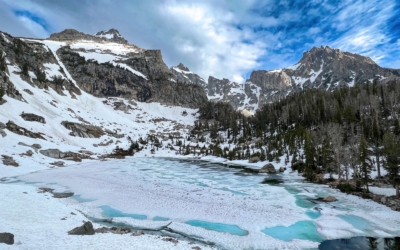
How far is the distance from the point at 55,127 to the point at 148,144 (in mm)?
39440

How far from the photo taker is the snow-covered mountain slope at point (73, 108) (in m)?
52.8

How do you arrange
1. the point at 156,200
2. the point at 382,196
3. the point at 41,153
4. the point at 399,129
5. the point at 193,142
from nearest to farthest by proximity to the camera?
the point at 156,200 < the point at 382,196 < the point at 41,153 < the point at 399,129 < the point at 193,142

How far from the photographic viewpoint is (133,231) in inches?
629

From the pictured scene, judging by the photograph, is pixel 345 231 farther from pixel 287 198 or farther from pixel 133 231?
pixel 133 231

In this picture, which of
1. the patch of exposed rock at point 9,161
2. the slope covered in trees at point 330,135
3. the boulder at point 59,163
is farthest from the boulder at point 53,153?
the slope covered in trees at point 330,135

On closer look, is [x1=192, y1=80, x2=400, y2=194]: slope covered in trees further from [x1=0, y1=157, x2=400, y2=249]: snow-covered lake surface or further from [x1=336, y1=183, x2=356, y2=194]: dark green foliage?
[x1=0, y1=157, x2=400, y2=249]: snow-covered lake surface

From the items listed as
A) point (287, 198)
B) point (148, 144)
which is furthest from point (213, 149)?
point (287, 198)

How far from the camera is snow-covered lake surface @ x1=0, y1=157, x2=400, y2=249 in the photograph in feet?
54.7

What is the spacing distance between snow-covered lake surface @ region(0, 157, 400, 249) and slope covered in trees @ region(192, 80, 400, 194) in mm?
9938

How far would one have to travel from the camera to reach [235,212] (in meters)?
21.6

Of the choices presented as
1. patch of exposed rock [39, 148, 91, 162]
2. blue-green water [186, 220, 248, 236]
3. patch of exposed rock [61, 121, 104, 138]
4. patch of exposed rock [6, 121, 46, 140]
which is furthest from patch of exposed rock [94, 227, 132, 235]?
patch of exposed rock [61, 121, 104, 138]

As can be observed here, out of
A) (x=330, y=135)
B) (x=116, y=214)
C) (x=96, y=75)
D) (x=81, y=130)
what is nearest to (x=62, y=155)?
(x=81, y=130)

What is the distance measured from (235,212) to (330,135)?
46.4 m

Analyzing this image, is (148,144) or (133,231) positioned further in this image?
(148,144)
